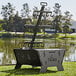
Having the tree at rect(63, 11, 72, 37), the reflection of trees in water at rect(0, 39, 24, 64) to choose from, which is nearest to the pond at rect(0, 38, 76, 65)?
the reflection of trees in water at rect(0, 39, 24, 64)

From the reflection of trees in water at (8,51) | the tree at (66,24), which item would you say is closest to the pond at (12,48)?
the reflection of trees in water at (8,51)

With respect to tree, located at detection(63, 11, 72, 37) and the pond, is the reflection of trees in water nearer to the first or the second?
the pond

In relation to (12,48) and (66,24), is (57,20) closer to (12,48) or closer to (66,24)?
(66,24)

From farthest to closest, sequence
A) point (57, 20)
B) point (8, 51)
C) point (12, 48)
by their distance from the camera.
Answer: point (57, 20), point (12, 48), point (8, 51)

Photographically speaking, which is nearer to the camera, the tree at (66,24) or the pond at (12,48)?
the pond at (12,48)

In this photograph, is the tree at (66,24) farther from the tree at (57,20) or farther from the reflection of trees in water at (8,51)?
the reflection of trees in water at (8,51)

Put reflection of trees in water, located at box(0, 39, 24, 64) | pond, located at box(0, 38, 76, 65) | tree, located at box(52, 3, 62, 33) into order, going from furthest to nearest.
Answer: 1. tree, located at box(52, 3, 62, 33)
2. pond, located at box(0, 38, 76, 65)
3. reflection of trees in water, located at box(0, 39, 24, 64)

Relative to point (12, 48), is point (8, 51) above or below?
above

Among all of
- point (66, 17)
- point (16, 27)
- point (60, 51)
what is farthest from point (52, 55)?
point (66, 17)

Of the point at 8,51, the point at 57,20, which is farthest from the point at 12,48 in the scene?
the point at 57,20

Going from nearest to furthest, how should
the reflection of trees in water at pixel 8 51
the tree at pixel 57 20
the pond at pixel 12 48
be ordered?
the reflection of trees in water at pixel 8 51
the pond at pixel 12 48
the tree at pixel 57 20

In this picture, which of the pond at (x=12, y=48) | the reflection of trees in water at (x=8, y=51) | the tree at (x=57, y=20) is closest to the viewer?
the reflection of trees in water at (x=8, y=51)

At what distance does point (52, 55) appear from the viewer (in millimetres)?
20344

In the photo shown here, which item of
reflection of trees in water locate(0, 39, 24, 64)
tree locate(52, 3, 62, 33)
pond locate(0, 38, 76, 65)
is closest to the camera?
reflection of trees in water locate(0, 39, 24, 64)
